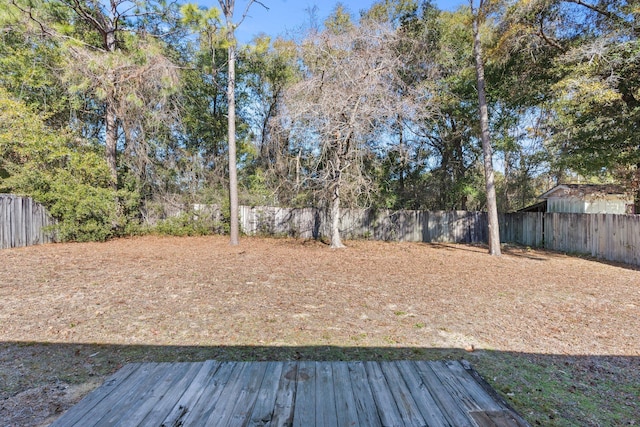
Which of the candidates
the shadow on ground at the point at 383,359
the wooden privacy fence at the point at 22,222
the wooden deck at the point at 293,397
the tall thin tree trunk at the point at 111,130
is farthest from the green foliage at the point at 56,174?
the wooden deck at the point at 293,397

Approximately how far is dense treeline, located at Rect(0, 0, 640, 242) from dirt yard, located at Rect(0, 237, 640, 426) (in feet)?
13.2

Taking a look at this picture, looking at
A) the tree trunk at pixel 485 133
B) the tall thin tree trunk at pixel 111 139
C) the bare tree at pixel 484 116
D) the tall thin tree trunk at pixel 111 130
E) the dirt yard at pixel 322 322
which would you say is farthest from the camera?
the tall thin tree trunk at pixel 111 139

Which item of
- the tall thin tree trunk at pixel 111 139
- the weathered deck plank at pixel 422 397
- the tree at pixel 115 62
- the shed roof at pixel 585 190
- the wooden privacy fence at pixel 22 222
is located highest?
the tree at pixel 115 62

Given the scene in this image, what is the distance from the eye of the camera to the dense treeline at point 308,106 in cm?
905

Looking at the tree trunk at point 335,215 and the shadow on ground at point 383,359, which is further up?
the tree trunk at point 335,215

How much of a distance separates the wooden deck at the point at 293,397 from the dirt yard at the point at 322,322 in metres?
0.90

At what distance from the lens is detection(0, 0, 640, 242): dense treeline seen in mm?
9047

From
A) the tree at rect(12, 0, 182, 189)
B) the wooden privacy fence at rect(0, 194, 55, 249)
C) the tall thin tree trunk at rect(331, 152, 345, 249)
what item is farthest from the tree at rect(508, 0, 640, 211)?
the wooden privacy fence at rect(0, 194, 55, 249)

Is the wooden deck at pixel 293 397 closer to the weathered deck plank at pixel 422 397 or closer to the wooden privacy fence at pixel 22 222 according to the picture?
the weathered deck plank at pixel 422 397

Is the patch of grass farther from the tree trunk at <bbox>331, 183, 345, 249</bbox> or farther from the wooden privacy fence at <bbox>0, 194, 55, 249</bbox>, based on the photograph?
the wooden privacy fence at <bbox>0, 194, 55, 249</bbox>

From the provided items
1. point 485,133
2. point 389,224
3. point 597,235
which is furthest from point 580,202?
point 389,224

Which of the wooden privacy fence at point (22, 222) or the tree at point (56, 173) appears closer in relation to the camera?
the wooden privacy fence at point (22, 222)

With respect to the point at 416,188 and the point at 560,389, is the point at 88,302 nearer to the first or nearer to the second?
the point at 560,389

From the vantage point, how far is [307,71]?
36.1 ft
